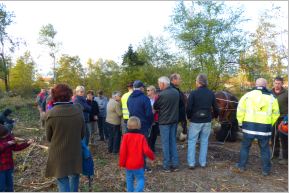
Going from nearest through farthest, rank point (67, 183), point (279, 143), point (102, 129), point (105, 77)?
point (67, 183) → point (279, 143) → point (102, 129) → point (105, 77)

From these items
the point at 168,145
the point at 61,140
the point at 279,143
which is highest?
the point at 61,140

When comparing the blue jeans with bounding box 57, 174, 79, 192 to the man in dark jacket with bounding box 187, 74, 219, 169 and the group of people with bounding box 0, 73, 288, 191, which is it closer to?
the group of people with bounding box 0, 73, 288, 191

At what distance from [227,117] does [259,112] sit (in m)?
3.39

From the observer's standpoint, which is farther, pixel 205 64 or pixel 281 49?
pixel 281 49

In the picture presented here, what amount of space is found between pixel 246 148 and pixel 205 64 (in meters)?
16.9

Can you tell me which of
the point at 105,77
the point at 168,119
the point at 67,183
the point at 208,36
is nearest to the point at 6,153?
the point at 67,183

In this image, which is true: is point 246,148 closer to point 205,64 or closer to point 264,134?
point 264,134

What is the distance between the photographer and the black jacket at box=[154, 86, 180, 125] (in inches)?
259

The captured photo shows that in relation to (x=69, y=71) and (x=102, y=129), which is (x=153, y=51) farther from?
(x=102, y=129)

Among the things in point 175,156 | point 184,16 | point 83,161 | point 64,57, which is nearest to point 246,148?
point 175,156

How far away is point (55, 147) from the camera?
423 cm

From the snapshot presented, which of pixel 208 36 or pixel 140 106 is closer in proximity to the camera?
pixel 140 106

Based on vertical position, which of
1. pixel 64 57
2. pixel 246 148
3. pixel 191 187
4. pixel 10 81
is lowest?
pixel 191 187

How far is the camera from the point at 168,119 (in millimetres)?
6555
